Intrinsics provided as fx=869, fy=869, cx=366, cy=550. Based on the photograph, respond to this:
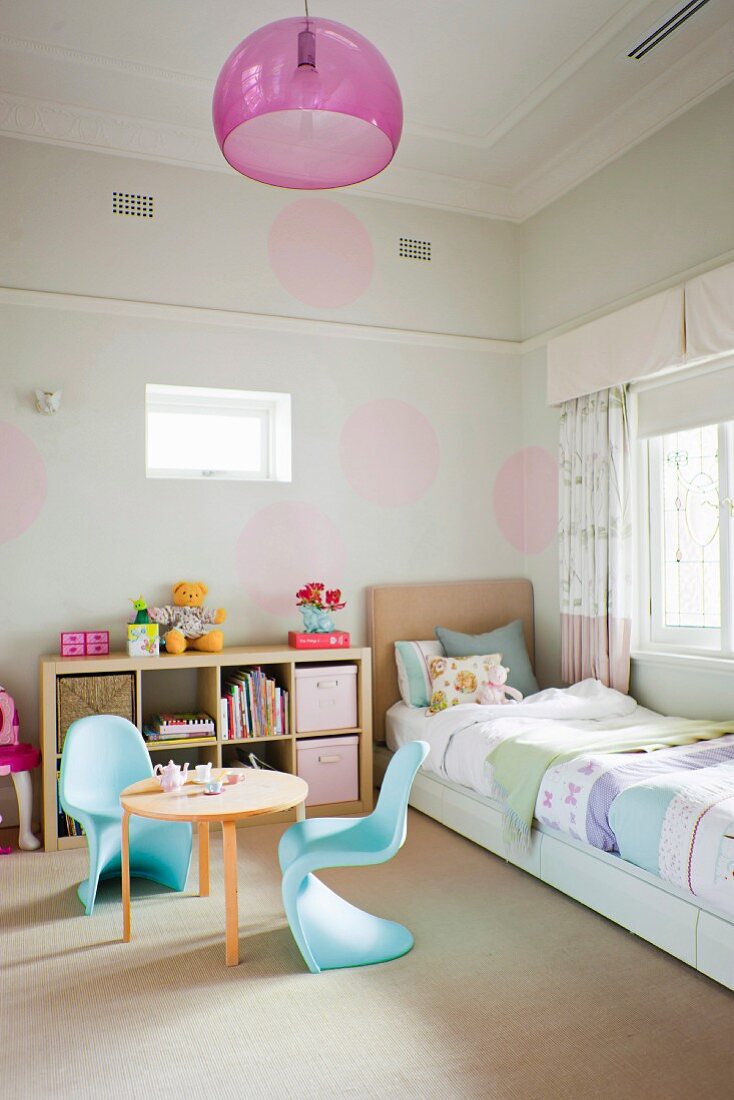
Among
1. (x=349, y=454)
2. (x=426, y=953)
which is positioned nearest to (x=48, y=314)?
(x=349, y=454)

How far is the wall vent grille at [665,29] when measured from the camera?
3.11 metres

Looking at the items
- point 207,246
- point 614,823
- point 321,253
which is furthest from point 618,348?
point 614,823

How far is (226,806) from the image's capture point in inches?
103

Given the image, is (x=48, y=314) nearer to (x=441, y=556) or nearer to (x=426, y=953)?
(x=441, y=556)

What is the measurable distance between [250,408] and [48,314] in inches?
41.9

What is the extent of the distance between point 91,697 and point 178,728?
0.39 meters

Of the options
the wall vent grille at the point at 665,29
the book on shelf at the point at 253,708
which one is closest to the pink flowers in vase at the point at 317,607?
the book on shelf at the point at 253,708

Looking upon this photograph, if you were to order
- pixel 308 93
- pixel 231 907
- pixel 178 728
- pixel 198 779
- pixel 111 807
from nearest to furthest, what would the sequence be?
pixel 308 93
pixel 231 907
pixel 198 779
pixel 111 807
pixel 178 728

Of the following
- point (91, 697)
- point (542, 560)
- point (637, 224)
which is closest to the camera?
point (91, 697)

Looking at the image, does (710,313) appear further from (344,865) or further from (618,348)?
(344,865)

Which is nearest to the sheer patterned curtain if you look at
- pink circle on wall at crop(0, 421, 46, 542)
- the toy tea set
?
the toy tea set

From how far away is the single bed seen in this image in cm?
238

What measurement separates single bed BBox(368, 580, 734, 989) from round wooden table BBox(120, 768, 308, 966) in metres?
0.87

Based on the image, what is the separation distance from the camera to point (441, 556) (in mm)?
4727
